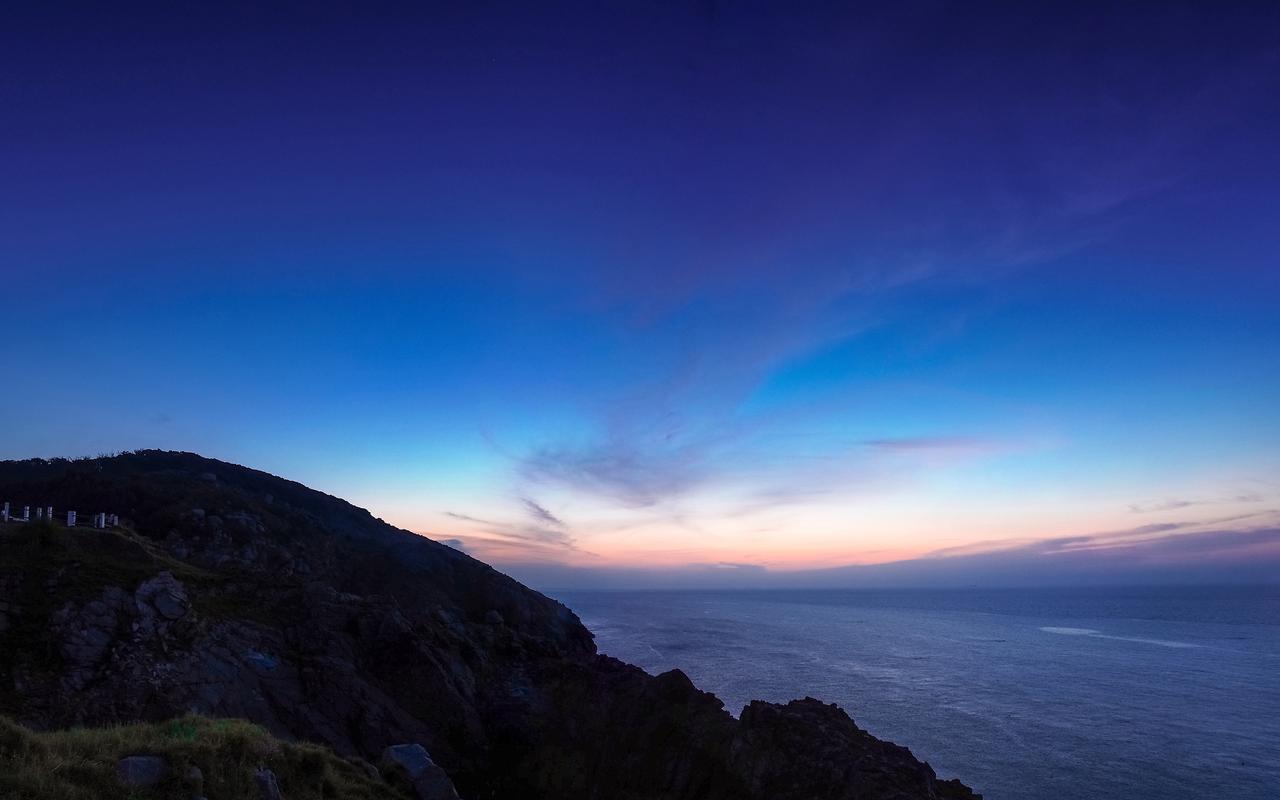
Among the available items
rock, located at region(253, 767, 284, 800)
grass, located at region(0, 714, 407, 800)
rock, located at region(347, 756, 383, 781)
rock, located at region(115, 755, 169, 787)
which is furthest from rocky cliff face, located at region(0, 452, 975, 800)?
rock, located at region(115, 755, 169, 787)

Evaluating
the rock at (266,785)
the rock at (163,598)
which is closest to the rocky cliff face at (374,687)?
the rock at (163,598)

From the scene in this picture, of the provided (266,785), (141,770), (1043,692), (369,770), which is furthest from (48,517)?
(1043,692)

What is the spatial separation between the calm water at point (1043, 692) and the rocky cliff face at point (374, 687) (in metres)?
23.9

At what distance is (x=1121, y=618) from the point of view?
182875 mm

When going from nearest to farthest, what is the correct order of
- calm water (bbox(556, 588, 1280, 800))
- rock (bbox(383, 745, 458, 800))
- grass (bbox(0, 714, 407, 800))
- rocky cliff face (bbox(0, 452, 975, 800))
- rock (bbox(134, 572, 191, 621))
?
grass (bbox(0, 714, 407, 800)) → rock (bbox(383, 745, 458, 800)) → rocky cliff face (bbox(0, 452, 975, 800)) → rock (bbox(134, 572, 191, 621)) → calm water (bbox(556, 588, 1280, 800))

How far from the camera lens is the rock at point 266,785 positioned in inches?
651

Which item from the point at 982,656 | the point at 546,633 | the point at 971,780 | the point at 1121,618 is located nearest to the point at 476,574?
the point at 546,633

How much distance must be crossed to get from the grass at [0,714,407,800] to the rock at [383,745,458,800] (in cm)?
124

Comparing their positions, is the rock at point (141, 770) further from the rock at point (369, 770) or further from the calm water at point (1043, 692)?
the calm water at point (1043, 692)

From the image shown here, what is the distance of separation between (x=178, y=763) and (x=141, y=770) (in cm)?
85

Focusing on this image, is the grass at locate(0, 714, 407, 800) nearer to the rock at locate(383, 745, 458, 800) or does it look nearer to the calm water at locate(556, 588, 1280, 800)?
the rock at locate(383, 745, 458, 800)

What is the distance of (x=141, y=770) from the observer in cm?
1504

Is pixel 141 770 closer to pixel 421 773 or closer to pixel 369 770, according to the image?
pixel 369 770

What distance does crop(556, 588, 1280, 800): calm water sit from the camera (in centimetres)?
4791
